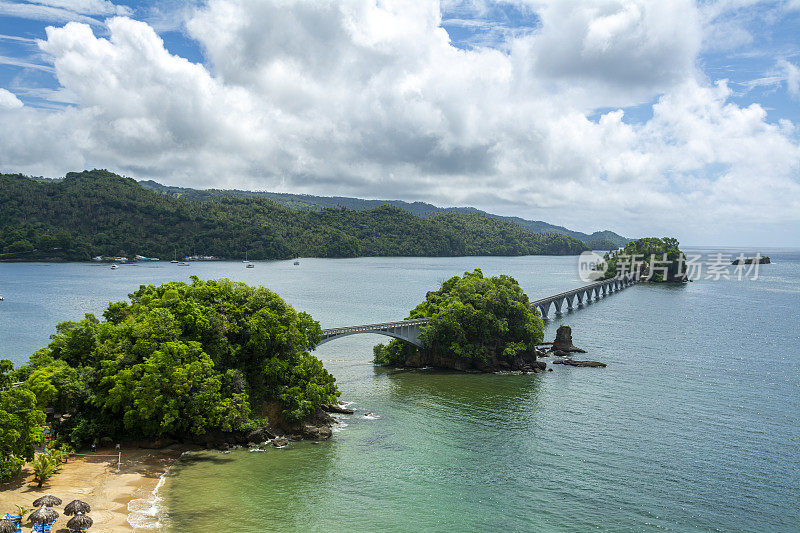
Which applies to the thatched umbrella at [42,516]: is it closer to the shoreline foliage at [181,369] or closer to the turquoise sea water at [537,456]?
the turquoise sea water at [537,456]

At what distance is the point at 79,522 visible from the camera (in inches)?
1168

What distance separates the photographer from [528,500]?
122ft

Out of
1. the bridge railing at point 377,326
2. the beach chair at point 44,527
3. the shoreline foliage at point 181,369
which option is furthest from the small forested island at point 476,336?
the beach chair at point 44,527

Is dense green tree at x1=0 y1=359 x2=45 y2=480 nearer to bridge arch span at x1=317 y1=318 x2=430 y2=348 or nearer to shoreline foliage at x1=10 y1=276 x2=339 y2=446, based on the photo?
shoreline foliage at x1=10 y1=276 x2=339 y2=446

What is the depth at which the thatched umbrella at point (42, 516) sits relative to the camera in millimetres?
28734

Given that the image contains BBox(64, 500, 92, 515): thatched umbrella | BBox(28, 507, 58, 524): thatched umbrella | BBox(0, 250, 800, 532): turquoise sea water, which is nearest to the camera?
BBox(28, 507, 58, 524): thatched umbrella

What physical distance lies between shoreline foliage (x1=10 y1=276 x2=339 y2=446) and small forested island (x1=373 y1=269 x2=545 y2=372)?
25799 mm

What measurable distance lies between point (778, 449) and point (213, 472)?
Answer: 46.2 m

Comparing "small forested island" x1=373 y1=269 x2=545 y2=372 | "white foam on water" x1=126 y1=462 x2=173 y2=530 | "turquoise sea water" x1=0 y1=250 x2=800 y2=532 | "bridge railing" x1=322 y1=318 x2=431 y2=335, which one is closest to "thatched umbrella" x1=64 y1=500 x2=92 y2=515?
"white foam on water" x1=126 y1=462 x2=173 y2=530

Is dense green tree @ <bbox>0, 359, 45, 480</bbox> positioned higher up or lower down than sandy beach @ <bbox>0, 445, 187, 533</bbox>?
higher up

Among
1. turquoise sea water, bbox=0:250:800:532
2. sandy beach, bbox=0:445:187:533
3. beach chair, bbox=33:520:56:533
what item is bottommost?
turquoise sea water, bbox=0:250:800:532

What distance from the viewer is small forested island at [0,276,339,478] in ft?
139

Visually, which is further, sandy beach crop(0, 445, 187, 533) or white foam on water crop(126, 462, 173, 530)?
white foam on water crop(126, 462, 173, 530)

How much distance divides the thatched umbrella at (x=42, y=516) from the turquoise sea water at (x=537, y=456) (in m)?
6.34
